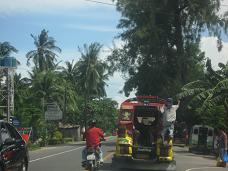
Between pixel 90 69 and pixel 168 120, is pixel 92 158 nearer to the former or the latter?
pixel 168 120

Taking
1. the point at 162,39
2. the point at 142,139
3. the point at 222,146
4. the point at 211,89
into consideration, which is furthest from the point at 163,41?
the point at 142,139

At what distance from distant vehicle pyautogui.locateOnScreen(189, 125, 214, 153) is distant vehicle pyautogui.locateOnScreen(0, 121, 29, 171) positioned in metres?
25.0

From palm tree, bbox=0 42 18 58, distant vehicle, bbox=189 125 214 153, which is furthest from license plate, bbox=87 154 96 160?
palm tree, bbox=0 42 18 58

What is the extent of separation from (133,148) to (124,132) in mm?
653

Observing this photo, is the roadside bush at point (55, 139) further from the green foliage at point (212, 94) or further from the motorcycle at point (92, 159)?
the motorcycle at point (92, 159)

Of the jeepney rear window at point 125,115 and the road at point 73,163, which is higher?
the jeepney rear window at point 125,115

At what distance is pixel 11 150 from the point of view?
40.1ft

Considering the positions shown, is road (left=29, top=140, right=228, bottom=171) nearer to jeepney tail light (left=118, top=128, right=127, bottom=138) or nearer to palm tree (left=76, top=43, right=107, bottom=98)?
jeepney tail light (left=118, top=128, right=127, bottom=138)

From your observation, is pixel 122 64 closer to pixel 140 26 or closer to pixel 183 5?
pixel 140 26

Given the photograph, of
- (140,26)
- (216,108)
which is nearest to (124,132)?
(216,108)

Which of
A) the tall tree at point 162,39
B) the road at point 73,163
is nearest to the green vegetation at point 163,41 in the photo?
the tall tree at point 162,39

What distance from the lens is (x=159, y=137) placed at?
62.5 feet

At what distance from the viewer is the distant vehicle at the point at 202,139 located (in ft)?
123

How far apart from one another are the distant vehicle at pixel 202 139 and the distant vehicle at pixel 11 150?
81.9 ft
